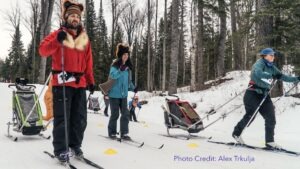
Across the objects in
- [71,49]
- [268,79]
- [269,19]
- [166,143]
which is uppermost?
[269,19]

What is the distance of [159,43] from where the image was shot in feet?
191

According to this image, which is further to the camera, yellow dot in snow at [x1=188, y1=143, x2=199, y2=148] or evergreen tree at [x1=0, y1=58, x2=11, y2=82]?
evergreen tree at [x1=0, y1=58, x2=11, y2=82]

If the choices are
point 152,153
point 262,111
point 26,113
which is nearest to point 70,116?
point 152,153

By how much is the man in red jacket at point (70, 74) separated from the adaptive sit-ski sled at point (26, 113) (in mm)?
1957

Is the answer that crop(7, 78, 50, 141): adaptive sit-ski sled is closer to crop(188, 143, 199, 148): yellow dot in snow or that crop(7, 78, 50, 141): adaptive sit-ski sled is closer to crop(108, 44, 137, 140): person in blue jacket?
crop(108, 44, 137, 140): person in blue jacket

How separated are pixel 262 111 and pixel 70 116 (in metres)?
4.30

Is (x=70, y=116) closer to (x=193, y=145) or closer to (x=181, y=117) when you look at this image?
(x=193, y=145)

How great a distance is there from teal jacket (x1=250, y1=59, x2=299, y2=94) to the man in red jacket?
3.80 m

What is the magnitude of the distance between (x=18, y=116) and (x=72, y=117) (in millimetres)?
2353

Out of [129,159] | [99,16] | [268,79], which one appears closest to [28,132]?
[129,159]

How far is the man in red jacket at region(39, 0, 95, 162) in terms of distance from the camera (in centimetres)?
550

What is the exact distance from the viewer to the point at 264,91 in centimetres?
808

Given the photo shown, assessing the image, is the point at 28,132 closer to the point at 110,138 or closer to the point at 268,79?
the point at 110,138

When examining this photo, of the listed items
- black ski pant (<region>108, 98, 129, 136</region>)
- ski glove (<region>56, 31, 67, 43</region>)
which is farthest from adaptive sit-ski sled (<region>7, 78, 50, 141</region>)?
ski glove (<region>56, 31, 67, 43</region>)
